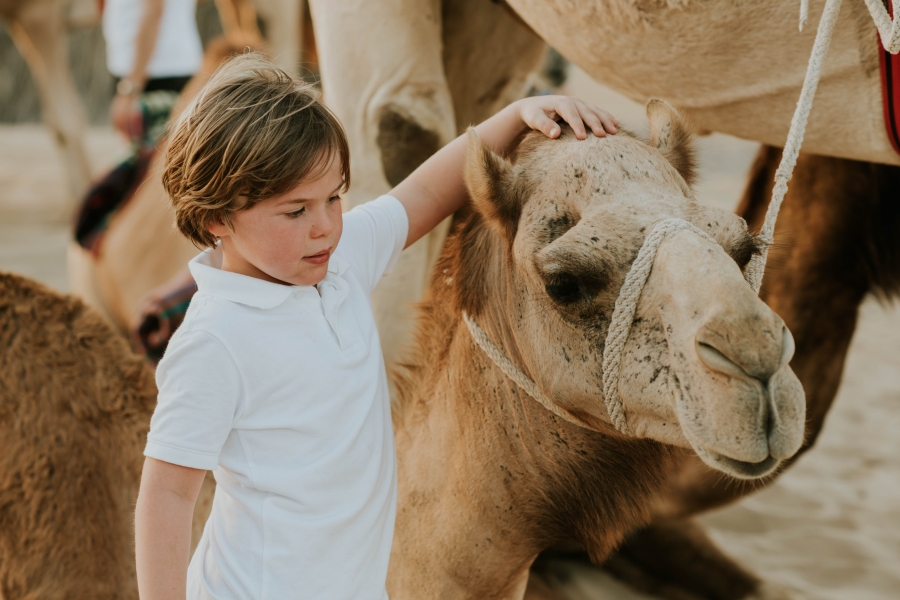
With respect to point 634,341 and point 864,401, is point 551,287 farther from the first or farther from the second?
point 864,401

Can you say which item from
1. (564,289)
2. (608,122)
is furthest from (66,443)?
(608,122)

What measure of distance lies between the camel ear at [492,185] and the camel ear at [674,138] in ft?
0.74

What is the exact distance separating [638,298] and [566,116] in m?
0.33

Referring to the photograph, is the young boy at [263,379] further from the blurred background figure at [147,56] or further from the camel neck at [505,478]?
the blurred background figure at [147,56]

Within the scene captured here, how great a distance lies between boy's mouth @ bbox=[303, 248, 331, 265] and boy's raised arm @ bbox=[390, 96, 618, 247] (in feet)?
1.02

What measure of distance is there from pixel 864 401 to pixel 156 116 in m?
3.08

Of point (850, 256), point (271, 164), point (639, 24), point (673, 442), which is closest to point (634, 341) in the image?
point (673, 442)

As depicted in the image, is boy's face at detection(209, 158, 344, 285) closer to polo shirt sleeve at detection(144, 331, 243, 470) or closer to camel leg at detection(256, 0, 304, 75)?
polo shirt sleeve at detection(144, 331, 243, 470)

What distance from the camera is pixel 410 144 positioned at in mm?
2135

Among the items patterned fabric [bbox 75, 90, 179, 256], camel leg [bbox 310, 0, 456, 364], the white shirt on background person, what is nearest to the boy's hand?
camel leg [bbox 310, 0, 456, 364]

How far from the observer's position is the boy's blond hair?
3.64 ft

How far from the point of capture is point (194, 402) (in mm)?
1062

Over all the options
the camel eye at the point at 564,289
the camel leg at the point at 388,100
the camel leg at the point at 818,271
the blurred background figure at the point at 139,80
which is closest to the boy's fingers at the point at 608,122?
the camel eye at the point at 564,289

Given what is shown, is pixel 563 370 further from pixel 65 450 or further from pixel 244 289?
pixel 65 450
